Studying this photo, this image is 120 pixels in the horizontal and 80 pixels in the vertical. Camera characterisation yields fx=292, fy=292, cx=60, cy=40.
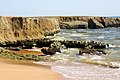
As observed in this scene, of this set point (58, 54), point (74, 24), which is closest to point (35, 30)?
point (58, 54)

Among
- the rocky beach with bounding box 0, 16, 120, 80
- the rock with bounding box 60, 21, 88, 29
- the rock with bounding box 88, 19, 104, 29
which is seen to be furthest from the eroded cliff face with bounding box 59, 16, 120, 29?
the rocky beach with bounding box 0, 16, 120, 80

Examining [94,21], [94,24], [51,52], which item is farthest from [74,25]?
[51,52]

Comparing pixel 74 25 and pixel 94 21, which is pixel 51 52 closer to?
pixel 74 25

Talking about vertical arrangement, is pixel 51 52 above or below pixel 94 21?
below

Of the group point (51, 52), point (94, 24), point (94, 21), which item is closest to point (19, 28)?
point (51, 52)

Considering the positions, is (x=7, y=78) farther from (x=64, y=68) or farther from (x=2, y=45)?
(x=2, y=45)

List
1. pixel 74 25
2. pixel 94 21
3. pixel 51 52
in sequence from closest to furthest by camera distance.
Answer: pixel 51 52, pixel 74 25, pixel 94 21

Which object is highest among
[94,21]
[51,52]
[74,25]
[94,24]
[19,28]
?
[94,21]

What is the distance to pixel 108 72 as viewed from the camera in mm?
16453

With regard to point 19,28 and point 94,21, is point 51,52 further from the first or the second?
point 94,21

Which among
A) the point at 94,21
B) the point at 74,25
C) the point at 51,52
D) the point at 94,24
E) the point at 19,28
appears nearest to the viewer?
the point at 51,52

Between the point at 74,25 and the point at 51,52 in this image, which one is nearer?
the point at 51,52

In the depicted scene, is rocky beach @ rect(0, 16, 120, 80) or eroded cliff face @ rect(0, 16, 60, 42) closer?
rocky beach @ rect(0, 16, 120, 80)

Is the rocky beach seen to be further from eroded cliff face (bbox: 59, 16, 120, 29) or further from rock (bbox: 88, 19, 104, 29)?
eroded cliff face (bbox: 59, 16, 120, 29)
